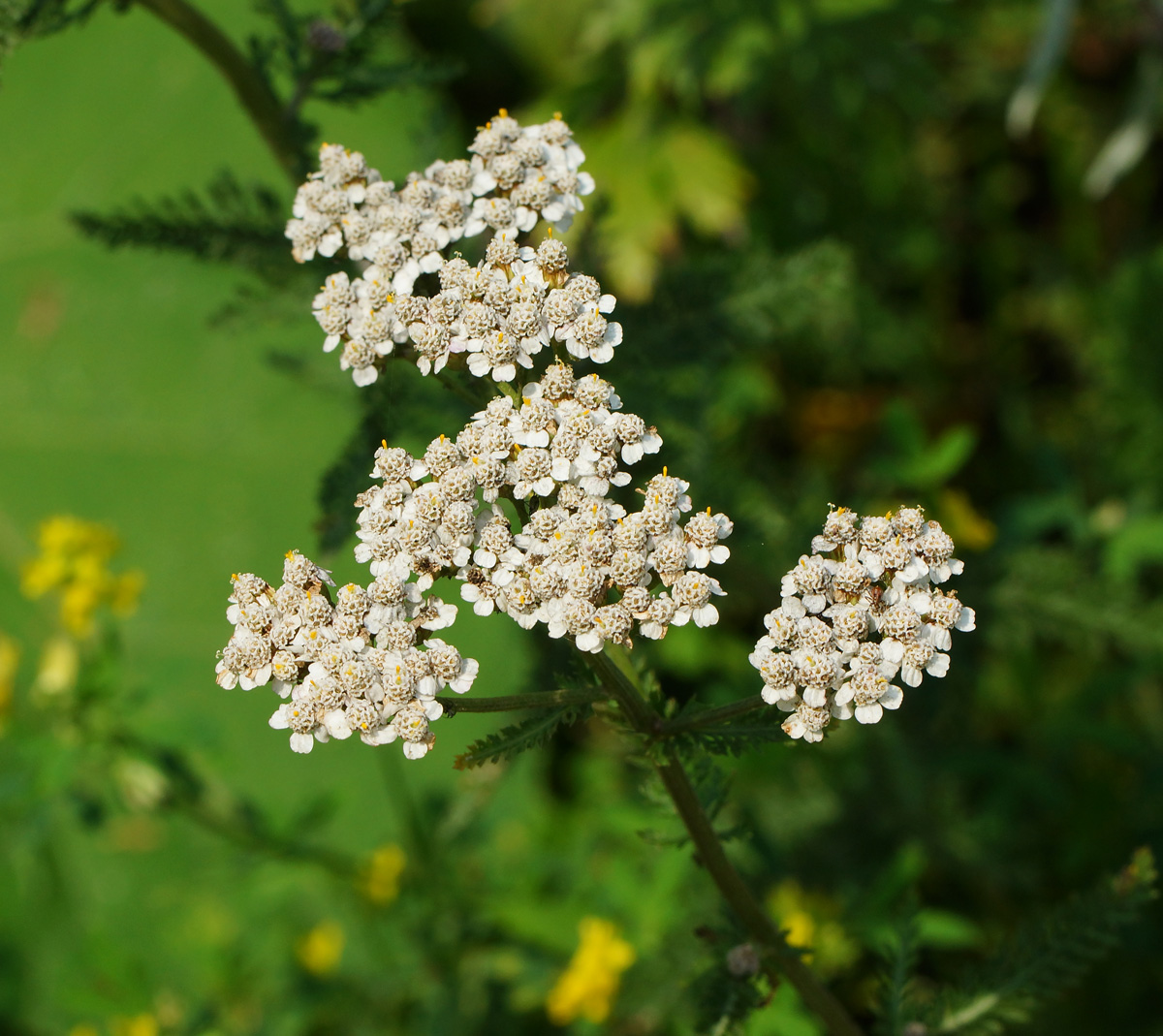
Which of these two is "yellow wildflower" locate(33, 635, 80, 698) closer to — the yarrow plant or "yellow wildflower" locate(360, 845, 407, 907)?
"yellow wildflower" locate(360, 845, 407, 907)

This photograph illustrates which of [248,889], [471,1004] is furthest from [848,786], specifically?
[248,889]

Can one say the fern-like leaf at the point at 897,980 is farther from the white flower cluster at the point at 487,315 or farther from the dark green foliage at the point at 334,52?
the dark green foliage at the point at 334,52

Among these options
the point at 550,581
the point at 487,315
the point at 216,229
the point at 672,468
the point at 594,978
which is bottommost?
the point at 594,978

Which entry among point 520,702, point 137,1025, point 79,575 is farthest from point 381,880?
point 520,702

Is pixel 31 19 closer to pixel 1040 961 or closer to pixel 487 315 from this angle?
pixel 487 315

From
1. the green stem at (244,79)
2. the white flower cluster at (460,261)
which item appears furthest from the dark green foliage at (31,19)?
the white flower cluster at (460,261)

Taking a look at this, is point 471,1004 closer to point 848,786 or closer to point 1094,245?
point 848,786

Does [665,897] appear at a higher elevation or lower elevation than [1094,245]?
lower
